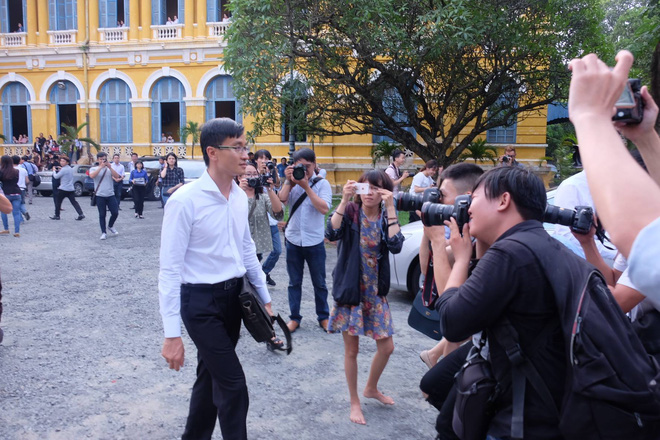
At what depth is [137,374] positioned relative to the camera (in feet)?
15.6

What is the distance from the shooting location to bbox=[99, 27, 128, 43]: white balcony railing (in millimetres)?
27453

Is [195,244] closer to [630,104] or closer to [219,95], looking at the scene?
[630,104]

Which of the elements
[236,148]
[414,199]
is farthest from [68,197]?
[414,199]

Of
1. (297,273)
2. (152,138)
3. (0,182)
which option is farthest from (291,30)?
(152,138)

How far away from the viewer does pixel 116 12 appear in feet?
90.9

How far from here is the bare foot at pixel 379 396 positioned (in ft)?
14.0

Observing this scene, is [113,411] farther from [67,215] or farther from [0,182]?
[67,215]

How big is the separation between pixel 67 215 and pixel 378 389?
14.1 meters

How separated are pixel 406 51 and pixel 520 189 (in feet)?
36.4

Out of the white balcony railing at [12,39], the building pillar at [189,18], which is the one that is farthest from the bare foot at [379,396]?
the white balcony railing at [12,39]

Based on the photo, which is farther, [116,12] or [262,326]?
[116,12]

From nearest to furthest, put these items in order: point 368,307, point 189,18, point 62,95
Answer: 1. point 368,307
2. point 189,18
3. point 62,95

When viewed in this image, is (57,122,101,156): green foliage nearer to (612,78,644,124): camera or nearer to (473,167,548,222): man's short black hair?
(473,167,548,222): man's short black hair

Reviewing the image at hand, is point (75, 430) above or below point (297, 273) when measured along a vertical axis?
below
